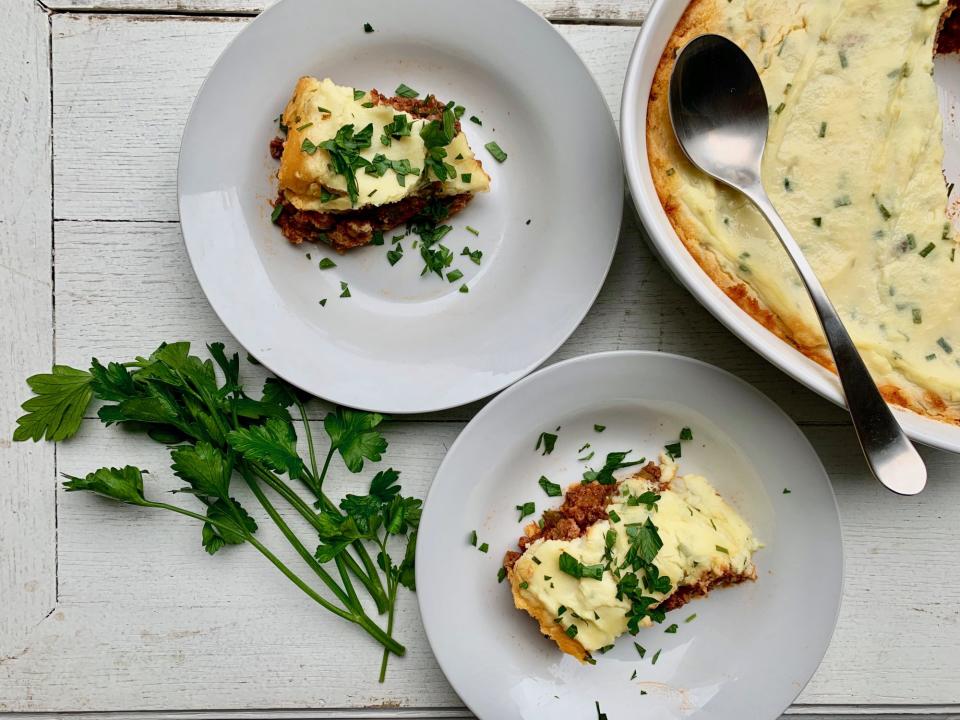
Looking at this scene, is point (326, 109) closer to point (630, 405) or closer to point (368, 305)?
point (368, 305)

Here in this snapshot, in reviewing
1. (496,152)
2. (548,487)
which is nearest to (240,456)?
(548,487)

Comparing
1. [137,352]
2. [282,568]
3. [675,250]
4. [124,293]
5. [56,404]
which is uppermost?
[675,250]

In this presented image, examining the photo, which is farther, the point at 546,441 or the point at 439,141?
the point at 546,441

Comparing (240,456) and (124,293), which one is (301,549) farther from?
(124,293)

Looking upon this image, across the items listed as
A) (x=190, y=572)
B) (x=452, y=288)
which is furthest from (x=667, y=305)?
(x=190, y=572)

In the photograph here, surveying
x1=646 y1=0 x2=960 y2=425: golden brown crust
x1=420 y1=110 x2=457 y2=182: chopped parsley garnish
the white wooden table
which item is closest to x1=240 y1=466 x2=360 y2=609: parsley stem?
the white wooden table

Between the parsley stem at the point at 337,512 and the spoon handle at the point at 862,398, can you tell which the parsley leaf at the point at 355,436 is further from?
the spoon handle at the point at 862,398

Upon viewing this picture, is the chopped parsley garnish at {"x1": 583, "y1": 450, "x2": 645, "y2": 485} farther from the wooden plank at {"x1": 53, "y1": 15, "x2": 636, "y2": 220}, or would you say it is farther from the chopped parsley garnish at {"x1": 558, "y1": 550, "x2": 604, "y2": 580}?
the wooden plank at {"x1": 53, "y1": 15, "x2": 636, "y2": 220}
